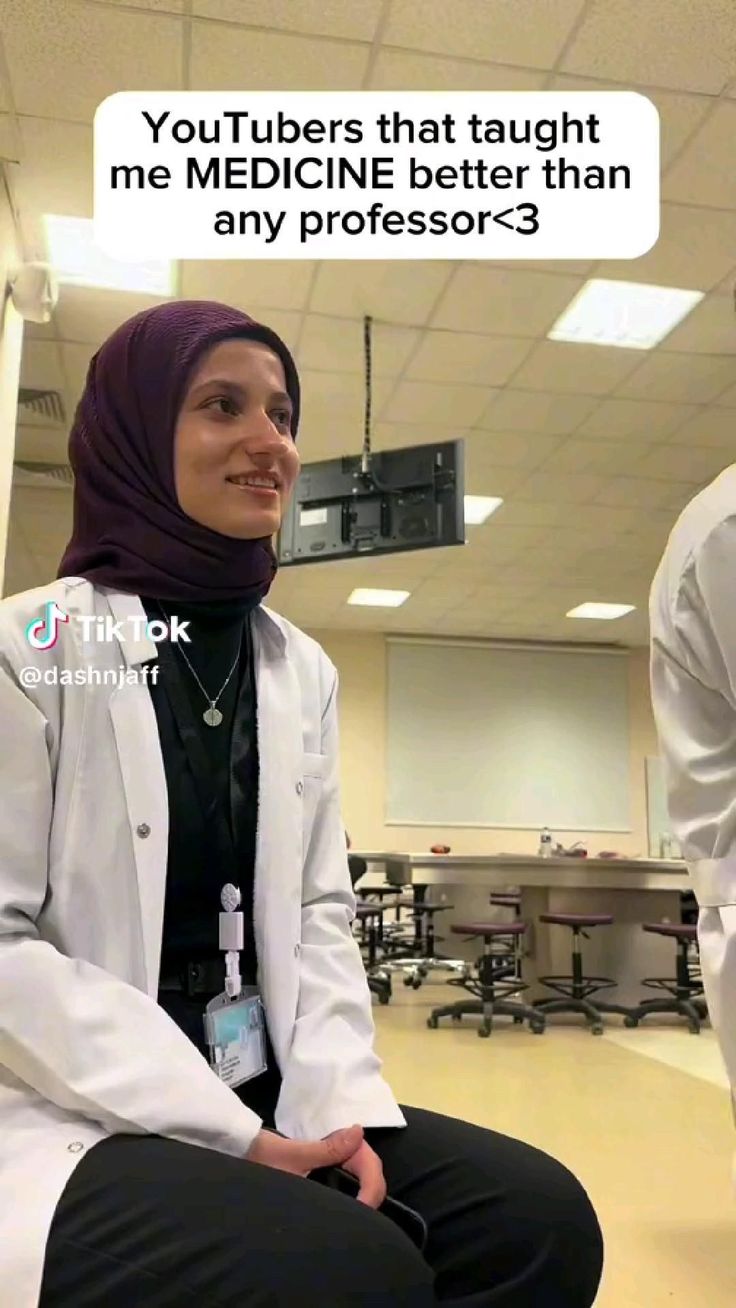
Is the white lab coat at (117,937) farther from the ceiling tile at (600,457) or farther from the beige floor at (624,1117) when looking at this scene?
the ceiling tile at (600,457)

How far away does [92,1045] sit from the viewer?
79 cm

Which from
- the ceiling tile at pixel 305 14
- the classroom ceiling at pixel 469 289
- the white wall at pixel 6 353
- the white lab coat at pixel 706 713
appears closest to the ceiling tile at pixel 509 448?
the classroom ceiling at pixel 469 289

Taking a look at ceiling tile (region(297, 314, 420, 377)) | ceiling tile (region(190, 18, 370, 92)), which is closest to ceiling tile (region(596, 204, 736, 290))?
ceiling tile (region(297, 314, 420, 377))

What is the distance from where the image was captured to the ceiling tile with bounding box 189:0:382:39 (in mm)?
2861

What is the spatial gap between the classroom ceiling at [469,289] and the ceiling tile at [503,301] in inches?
0.5

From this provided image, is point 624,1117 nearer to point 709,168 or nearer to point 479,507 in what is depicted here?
point 709,168

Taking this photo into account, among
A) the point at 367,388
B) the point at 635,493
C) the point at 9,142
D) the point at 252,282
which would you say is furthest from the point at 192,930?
the point at 635,493

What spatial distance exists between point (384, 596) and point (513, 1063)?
5358 millimetres

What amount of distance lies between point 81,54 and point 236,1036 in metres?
3.17

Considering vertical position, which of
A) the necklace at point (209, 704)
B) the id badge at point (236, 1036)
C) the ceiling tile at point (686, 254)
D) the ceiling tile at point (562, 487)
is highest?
the ceiling tile at point (686, 254)

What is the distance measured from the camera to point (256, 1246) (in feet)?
2.20

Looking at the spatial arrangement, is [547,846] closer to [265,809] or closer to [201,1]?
[201,1]

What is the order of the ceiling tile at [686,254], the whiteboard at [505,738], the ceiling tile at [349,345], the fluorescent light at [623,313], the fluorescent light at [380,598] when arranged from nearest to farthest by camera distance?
the ceiling tile at [686,254], the fluorescent light at [623,313], the ceiling tile at [349,345], the fluorescent light at [380,598], the whiteboard at [505,738]

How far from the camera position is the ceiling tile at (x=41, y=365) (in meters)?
4.78
